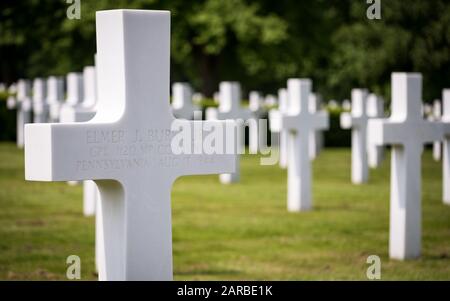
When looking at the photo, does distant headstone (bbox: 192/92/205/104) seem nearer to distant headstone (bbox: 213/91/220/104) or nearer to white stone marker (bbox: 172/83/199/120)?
distant headstone (bbox: 213/91/220/104)

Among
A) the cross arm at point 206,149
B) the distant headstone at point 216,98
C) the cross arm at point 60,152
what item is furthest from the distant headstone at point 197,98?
the cross arm at point 60,152

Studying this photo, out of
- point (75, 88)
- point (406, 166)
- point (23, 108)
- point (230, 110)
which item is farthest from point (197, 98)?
point (406, 166)

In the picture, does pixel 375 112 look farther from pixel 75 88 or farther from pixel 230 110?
pixel 75 88

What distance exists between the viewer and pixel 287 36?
31328 mm

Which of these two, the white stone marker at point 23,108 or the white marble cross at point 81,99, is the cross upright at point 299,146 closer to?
the white marble cross at point 81,99

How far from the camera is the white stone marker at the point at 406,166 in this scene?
31.2 ft

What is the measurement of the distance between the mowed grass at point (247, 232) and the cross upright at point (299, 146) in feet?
0.70

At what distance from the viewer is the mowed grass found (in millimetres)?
8961

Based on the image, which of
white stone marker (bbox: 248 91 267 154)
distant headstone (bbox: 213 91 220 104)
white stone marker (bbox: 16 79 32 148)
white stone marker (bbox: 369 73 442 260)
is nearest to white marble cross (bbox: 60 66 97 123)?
white stone marker (bbox: 369 73 442 260)

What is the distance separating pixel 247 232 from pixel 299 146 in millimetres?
2432

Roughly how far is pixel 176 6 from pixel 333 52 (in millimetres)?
6299

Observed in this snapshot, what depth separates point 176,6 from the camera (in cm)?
3089

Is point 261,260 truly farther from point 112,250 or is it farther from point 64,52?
point 64,52
